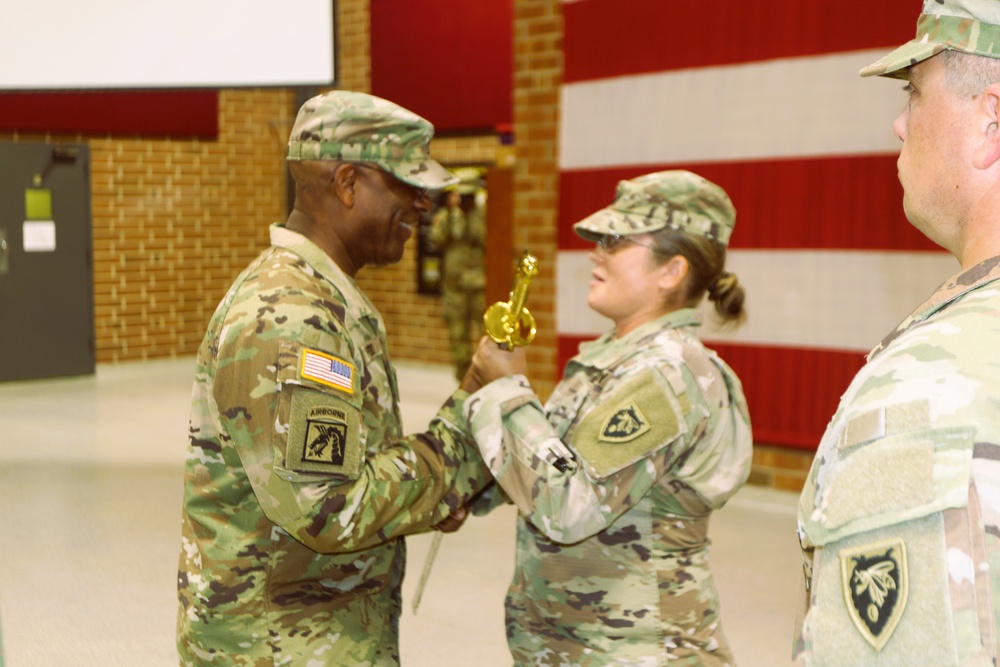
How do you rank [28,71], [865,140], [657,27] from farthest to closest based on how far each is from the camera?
[657,27], [865,140], [28,71]

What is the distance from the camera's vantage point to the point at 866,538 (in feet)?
2.52

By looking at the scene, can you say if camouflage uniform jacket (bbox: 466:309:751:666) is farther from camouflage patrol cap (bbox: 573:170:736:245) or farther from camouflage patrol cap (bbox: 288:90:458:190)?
camouflage patrol cap (bbox: 288:90:458:190)

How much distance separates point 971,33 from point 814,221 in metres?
3.82

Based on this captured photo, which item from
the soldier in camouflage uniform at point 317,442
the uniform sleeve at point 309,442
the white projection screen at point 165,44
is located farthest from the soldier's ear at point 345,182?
the white projection screen at point 165,44

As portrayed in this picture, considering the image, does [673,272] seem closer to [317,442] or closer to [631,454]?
[631,454]

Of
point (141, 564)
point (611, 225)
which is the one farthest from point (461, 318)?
point (611, 225)

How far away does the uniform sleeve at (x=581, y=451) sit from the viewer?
164cm

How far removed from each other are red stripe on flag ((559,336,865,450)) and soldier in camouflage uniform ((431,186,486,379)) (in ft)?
12.4

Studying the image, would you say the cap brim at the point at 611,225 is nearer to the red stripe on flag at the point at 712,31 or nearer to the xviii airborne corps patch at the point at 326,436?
the xviii airborne corps patch at the point at 326,436

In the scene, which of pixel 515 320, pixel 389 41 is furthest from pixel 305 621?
pixel 389 41

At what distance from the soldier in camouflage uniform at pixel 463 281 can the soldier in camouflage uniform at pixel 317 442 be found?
6.69 meters

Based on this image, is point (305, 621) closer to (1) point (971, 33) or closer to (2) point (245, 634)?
(2) point (245, 634)

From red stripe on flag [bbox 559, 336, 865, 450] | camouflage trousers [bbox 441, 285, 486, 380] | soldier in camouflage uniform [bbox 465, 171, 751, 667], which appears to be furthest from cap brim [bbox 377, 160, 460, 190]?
camouflage trousers [bbox 441, 285, 486, 380]

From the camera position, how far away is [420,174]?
5.60 ft
